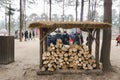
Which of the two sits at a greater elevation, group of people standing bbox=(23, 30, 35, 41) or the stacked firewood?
group of people standing bbox=(23, 30, 35, 41)

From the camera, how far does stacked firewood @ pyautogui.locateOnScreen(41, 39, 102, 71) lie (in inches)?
411

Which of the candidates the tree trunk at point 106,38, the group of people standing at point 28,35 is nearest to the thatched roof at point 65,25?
the tree trunk at point 106,38

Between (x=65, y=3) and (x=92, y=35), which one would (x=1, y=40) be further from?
(x=65, y=3)

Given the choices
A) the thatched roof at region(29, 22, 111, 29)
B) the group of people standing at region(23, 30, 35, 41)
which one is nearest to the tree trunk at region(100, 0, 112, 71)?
the thatched roof at region(29, 22, 111, 29)

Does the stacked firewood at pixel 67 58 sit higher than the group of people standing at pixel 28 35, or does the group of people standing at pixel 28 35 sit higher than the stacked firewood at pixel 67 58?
the group of people standing at pixel 28 35

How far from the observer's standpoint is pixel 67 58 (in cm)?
1070

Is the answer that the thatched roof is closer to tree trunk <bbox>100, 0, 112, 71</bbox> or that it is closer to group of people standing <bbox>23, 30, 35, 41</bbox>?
tree trunk <bbox>100, 0, 112, 71</bbox>

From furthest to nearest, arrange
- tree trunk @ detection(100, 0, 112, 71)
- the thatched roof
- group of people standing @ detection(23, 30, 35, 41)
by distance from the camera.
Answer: group of people standing @ detection(23, 30, 35, 41), tree trunk @ detection(100, 0, 112, 71), the thatched roof

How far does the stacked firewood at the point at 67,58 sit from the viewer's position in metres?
10.4

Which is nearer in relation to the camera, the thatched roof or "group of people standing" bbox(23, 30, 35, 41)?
the thatched roof

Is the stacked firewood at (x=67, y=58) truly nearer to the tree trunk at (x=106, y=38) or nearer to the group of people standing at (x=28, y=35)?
the tree trunk at (x=106, y=38)

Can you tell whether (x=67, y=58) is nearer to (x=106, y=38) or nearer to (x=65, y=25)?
(x=65, y=25)

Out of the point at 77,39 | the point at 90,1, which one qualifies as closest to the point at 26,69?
the point at 77,39

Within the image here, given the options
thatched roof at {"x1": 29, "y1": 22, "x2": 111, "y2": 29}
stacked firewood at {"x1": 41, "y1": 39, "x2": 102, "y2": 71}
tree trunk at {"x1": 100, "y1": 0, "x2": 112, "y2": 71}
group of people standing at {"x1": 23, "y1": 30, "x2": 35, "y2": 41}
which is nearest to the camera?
thatched roof at {"x1": 29, "y1": 22, "x2": 111, "y2": 29}
